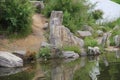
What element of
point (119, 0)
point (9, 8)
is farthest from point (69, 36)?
point (119, 0)

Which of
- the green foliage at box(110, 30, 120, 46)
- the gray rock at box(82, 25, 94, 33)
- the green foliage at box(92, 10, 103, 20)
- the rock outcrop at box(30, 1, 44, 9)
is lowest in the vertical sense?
the green foliage at box(110, 30, 120, 46)

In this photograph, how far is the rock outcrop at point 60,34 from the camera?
93.6 feet

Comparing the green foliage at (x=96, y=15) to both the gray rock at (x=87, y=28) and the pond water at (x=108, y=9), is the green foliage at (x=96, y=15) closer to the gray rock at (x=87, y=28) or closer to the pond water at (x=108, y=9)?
the pond water at (x=108, y=9)

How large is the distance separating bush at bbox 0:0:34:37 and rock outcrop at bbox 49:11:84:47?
1.65 metres

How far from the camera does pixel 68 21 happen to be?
31.8 metres

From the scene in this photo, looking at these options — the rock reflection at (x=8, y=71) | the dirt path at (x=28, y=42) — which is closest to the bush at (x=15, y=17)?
the dirt path at (x=28, y=42)

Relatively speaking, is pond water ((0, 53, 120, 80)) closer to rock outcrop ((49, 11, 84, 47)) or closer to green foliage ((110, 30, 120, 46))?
rock outcrop ((49, 11, 84, 47))

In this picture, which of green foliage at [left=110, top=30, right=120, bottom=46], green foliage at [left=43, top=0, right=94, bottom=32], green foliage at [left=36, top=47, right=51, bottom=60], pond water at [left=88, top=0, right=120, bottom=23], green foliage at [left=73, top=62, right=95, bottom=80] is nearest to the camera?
green foliage at [left=73, top=62, right=95, bottom=80]

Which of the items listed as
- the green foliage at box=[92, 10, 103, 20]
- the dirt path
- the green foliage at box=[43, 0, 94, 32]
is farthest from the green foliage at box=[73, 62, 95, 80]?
the green foliage at box=[92, 10, 103, 20]

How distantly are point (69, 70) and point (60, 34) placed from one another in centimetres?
676

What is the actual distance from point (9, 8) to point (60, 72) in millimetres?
8556

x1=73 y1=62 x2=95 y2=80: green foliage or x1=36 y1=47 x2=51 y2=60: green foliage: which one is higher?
x1=36 y1=47 x2=51 y2=60: green foliage

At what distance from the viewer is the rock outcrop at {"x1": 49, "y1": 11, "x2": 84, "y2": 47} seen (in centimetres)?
2852

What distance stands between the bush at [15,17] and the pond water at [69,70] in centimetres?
437
